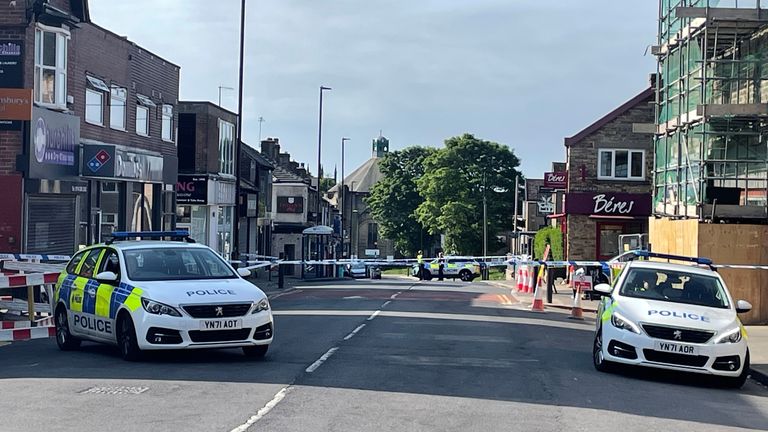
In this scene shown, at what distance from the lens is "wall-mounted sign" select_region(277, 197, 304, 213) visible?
2712 inches

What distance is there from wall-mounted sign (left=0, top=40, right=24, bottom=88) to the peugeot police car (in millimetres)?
16315

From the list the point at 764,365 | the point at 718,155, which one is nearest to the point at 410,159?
the point at 718,155

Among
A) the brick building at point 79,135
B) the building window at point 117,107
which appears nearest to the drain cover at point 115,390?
the brick building at point 79,135

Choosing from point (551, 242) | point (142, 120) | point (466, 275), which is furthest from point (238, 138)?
point (466, 275)

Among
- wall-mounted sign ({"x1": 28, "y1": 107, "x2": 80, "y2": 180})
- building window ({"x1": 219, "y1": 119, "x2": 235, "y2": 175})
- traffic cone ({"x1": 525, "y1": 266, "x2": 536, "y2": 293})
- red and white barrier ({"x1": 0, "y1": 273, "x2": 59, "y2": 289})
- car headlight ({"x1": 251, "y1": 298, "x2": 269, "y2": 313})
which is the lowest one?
traffic cone ({"x1": 525, "y1": 266, "x2": 536, "y2": 293})

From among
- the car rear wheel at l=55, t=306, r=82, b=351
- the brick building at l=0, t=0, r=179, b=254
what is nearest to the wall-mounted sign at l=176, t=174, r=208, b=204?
the brick building at l=0, t=0, r=179, b=254

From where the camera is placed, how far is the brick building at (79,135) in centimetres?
2422

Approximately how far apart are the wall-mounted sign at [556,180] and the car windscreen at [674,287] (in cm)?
2840

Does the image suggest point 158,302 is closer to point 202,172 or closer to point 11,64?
point 11,64

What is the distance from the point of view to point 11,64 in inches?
950

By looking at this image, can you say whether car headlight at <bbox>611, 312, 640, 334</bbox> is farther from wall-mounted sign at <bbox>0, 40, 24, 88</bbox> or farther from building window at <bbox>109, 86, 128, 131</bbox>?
building window at <bbox>109, 86, 128, 131</bbox>

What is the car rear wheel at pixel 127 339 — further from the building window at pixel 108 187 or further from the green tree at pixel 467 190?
the green tree at pixel 467 190

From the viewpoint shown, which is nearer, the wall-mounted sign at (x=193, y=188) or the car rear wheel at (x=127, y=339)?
the car rear wheel at (x=127, y=339)

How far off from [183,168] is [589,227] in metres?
17.8
